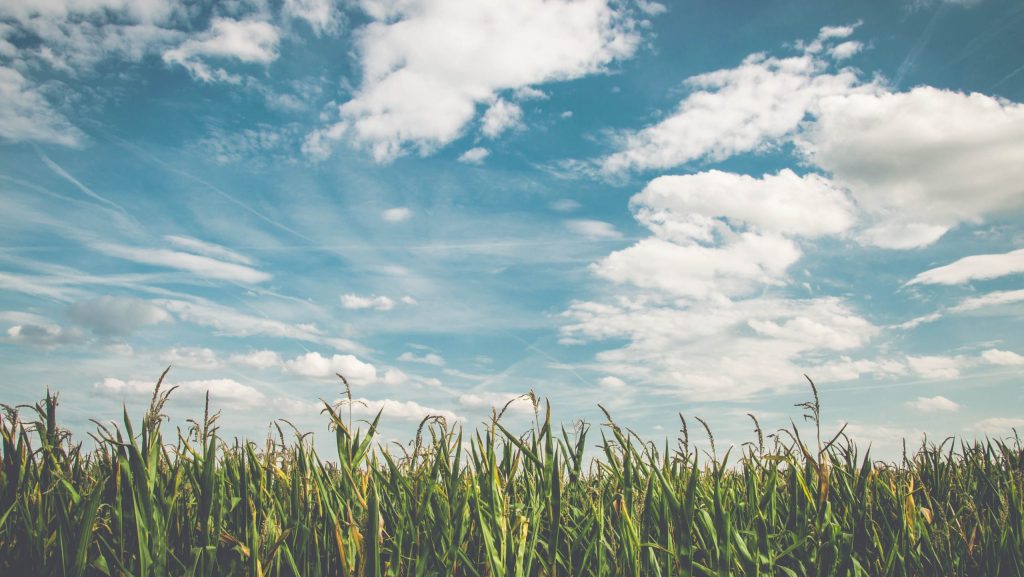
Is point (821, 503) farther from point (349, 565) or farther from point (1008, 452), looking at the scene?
point (1008, 452)

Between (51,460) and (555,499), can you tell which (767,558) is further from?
(51,460)

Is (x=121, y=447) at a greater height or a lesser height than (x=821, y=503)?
greater

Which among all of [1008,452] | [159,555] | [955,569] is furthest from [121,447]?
[1008,452]

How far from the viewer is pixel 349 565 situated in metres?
3.26

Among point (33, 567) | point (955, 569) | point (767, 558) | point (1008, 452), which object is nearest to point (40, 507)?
point (33, 567)

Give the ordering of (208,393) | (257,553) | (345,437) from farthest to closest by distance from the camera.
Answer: (208,393) → (345,437) → (257,553)

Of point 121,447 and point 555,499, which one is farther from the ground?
point 121,447

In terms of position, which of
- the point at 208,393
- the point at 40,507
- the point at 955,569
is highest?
the point at 208,393

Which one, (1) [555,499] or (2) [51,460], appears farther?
(2) [51,460]

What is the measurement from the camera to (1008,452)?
6621 mm

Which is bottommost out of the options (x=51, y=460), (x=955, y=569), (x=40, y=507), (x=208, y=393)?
(x=955, y=569)

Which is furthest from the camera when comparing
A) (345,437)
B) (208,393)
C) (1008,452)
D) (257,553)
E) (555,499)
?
(1008,452)

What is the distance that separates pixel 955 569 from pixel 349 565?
13.6 ft

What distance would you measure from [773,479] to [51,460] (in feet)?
15.6
